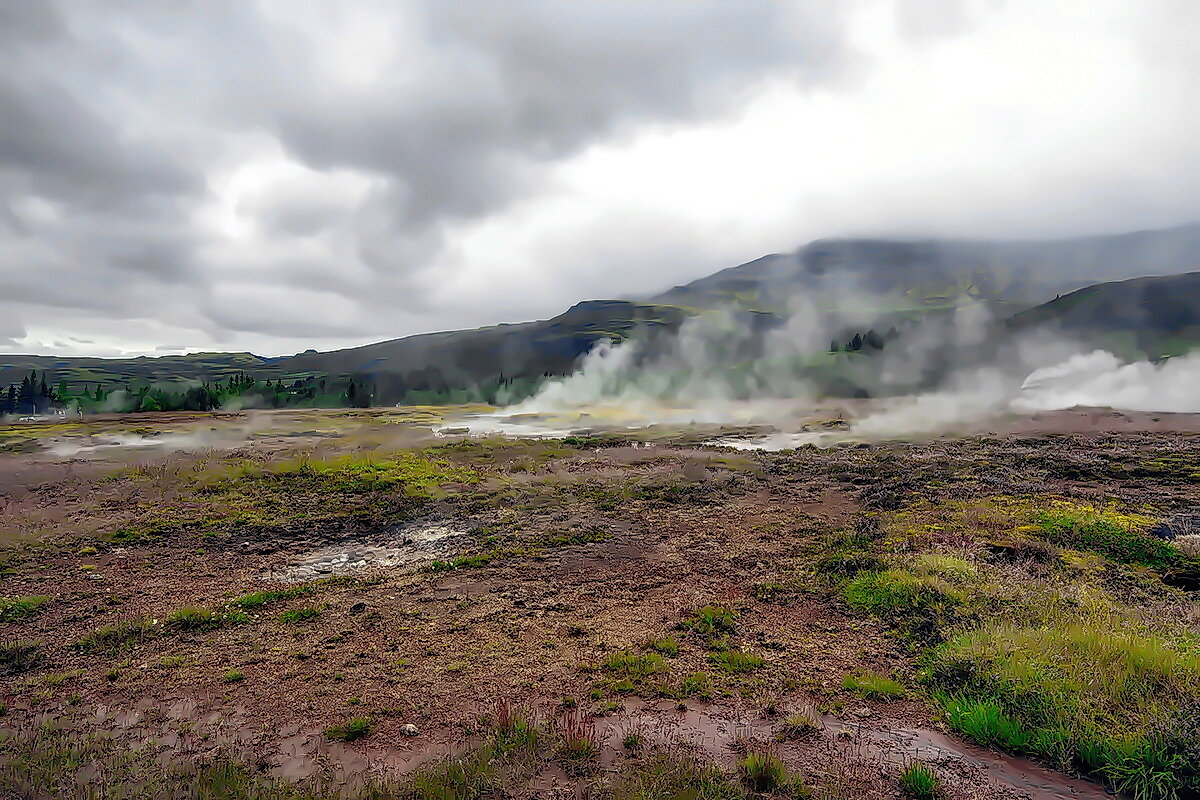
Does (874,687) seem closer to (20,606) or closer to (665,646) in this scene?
(665,646)

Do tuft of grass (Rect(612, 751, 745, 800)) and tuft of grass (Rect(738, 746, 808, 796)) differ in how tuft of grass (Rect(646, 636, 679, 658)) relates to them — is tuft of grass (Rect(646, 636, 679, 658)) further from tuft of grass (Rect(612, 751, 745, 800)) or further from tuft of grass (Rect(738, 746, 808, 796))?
tuft of grass (Rect(738, 746, 808, 796))

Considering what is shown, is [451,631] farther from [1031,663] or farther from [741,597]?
[1031,663]

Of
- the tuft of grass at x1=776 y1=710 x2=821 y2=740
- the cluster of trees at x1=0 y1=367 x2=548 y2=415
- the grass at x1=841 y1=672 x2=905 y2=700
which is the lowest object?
the grass at x1=841 y1=672 x2=905 y2=700

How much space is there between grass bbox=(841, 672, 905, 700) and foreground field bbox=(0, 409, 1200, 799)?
5 centimetres

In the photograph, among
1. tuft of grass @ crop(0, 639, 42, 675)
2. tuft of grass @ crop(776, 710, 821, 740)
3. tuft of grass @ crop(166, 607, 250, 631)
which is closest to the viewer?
tuft of grass @ crop(776, 710, 821, 740)

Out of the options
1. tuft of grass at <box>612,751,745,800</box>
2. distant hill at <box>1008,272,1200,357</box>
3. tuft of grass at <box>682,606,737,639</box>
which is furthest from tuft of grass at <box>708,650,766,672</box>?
distant hill at <box>1008,272,1200,357</box>

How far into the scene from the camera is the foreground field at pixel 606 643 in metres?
8.10

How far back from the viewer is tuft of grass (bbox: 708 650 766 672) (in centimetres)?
1130

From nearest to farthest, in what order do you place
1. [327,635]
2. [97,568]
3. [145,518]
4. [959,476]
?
[327,635], [97,568], [145,518], [959,476]

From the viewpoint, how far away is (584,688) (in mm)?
10672

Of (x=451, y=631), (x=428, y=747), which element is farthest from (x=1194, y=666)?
(x=451, y=631)

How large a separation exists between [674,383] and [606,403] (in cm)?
3073

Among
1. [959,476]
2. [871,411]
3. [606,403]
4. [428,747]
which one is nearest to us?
[428,747]

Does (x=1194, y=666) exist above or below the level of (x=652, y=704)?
above
